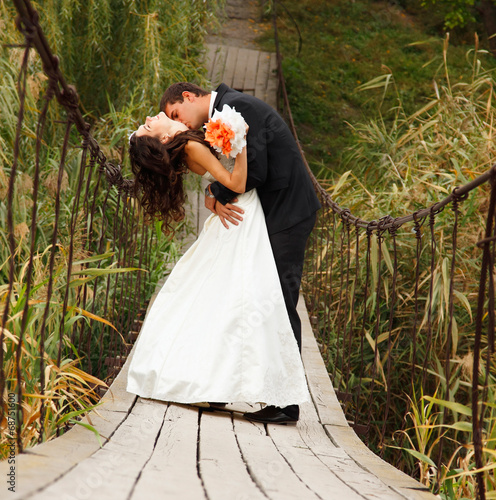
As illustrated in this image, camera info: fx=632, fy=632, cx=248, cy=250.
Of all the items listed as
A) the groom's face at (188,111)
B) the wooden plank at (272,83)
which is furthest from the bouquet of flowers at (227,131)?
the wooden plank at (272,83)

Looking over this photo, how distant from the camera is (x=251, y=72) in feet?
28.3

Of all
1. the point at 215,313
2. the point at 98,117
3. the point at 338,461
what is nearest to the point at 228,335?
the point at 215,313

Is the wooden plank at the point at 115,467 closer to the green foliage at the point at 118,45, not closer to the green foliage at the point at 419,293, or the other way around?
the green foliage at the point at 419,293

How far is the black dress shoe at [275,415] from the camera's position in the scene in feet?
7.67

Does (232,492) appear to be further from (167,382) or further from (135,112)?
(135,112)

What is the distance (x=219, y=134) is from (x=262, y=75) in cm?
671

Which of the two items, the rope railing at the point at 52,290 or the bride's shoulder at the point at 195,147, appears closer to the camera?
the rope railing at the point at 52,290

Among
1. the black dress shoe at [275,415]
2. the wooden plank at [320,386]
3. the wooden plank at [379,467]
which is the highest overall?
the wooden plank at [320,386]

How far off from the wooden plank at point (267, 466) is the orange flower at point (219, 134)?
0.98 meters

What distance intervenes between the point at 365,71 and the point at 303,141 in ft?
6.79

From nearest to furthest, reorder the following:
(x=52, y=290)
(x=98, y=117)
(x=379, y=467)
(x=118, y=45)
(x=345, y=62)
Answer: (x=379, y=467) → (x=52, y=290) → (x=118, y=45) → (x=98, y=117) → (x=345, y=62)

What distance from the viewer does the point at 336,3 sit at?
11602 mm

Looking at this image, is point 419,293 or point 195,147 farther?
point 419,293

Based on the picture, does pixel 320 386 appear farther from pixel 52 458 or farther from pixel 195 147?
pixel 52 458
